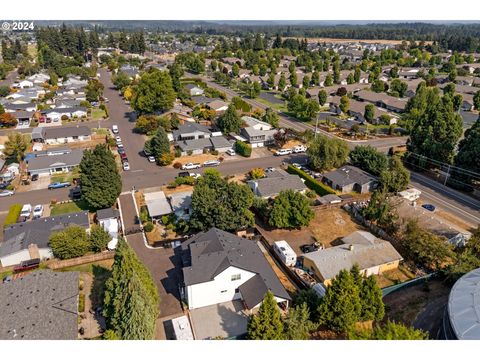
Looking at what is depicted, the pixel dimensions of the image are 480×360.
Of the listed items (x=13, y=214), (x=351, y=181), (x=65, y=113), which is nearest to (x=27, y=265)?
(x=13, y=214)

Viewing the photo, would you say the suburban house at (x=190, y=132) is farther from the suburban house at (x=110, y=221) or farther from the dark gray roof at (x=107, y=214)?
the suburban house at (x=110, y=221)

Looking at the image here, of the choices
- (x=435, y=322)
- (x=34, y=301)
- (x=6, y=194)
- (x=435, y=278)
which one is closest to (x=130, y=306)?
(x=34, y=301)

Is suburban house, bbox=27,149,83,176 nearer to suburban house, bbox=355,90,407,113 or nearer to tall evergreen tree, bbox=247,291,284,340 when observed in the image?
tall evergreen tree, bbox=247,291,284,340

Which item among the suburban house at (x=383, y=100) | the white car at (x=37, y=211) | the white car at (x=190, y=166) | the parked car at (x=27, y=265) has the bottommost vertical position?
the parked car at (x=27, y=265)

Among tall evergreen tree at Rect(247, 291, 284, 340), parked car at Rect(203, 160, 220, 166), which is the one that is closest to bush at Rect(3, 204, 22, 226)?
parked car at Rect(203, 160, 220, 166)

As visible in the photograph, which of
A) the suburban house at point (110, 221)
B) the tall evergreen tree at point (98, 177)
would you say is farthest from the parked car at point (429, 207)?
the tall evergreen tree at point (98, 177)

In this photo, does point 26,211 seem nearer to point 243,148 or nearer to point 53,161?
point 53,161
